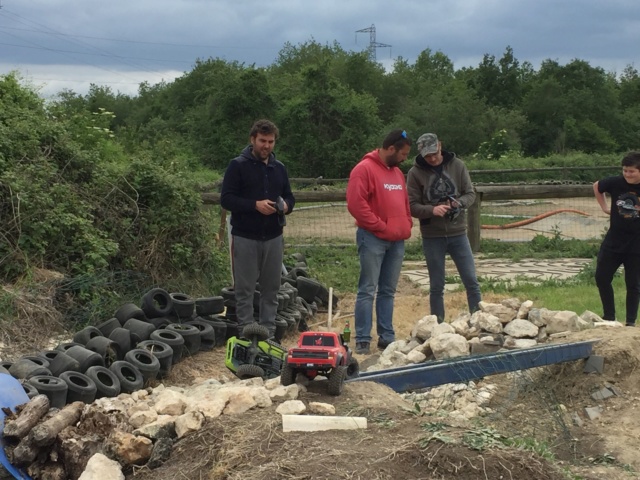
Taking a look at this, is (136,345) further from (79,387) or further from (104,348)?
(79,387)

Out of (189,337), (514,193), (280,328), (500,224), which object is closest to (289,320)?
(280,328)

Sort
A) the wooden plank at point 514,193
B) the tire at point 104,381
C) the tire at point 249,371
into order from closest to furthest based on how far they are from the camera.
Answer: the tire at point 249,371 < the tire at point 104,381 < the wooden plank at point 514,193

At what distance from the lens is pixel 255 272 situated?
747 centimetres

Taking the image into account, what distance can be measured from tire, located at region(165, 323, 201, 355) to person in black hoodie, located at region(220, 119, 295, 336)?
0.52 metres

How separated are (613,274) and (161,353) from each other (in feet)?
13.6

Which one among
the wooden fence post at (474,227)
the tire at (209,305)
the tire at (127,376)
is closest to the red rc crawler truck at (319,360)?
the tire at (127,376)

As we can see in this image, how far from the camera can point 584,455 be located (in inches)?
203

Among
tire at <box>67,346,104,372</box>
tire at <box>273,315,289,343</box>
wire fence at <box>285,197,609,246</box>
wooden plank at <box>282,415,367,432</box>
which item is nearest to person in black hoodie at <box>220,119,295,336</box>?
tire at <box>273,315,289,343</box>

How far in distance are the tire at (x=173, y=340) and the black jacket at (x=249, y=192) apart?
1081 millimetres

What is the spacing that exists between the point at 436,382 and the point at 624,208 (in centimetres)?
300

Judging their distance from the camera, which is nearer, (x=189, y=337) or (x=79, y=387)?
(x=79, y=387)

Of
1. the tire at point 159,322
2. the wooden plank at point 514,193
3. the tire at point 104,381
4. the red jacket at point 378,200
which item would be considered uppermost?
the red jacket at point 378,200

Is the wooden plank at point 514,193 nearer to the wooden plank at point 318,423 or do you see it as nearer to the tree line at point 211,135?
the tree line at point 211,135

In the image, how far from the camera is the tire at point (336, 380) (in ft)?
15.6
